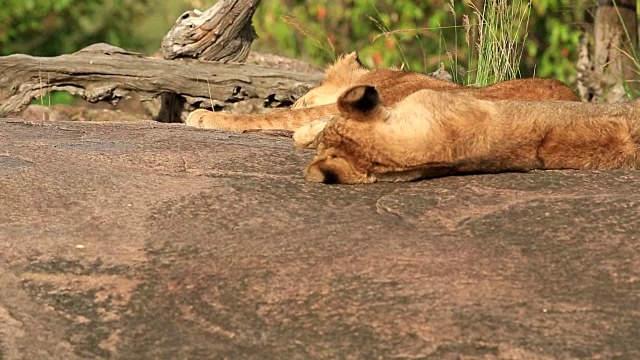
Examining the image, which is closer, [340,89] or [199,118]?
[199,118]

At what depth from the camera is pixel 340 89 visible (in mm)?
5633

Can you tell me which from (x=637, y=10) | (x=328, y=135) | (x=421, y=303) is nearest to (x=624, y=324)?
(x=421, y=303)

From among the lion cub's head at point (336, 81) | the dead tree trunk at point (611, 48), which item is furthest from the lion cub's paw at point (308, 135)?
Answer: the dead tree trunk at point (611, 48)

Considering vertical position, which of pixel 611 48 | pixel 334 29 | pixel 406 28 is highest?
A: pixel 334 29

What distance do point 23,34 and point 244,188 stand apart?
387 inches

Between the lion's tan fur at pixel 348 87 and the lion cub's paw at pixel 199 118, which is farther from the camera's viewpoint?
the lion cub's paw at pixel 199 118

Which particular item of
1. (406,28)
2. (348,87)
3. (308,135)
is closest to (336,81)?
(348,87)

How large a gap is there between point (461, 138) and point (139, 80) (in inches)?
139

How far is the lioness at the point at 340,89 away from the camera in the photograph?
15.1ft

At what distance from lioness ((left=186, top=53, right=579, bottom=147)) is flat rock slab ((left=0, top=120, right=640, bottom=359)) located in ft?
2.99

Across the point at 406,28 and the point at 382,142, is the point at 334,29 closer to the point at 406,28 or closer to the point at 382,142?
the point at 406,28

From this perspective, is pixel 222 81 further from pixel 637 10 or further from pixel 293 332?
pixel 293 332

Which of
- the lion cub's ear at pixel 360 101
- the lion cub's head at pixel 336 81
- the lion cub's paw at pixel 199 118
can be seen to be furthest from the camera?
the lion cub's head at pixel 336 81

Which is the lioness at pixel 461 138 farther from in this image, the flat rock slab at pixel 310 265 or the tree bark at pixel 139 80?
the tree bark at pixel 139 80
